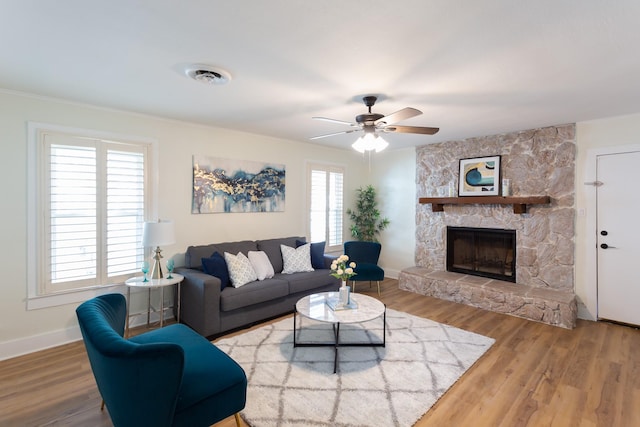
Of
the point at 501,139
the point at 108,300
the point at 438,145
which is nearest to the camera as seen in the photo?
the point at 108,300

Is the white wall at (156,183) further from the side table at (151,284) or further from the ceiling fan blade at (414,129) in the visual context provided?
the ceiling fan blade at (414,129)

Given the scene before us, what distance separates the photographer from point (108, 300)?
2.17 m

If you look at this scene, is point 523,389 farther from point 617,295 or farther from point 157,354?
point 157,354

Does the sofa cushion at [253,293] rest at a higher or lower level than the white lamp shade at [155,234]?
lower

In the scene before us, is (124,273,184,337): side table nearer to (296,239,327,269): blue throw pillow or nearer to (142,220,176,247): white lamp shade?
(142,220,176,247): white lamp shade

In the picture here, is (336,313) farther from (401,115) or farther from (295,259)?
(401,115)

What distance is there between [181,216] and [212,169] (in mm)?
773

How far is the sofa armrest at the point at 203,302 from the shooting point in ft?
10.8

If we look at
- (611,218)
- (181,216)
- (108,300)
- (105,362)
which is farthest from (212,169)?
(611,218)

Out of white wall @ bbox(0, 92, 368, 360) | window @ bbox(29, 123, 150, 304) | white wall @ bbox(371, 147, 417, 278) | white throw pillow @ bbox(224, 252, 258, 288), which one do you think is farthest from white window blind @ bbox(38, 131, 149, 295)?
white wall @ bbox(371, 147, 417, 278)

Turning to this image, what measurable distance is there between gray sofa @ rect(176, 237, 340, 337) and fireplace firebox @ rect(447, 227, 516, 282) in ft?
7.89

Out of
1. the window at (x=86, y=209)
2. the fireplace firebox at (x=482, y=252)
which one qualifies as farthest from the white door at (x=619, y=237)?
the window at (x=86, y=209)

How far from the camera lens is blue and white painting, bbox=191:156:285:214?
4230mm

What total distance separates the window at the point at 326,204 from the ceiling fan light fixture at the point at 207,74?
305 centimetres
